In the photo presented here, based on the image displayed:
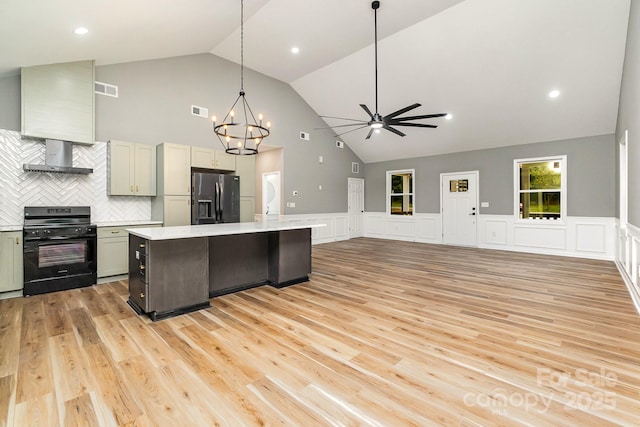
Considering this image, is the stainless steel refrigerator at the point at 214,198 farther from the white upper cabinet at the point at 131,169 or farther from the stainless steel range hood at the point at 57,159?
the stainless steel range hood at the point at 57,159

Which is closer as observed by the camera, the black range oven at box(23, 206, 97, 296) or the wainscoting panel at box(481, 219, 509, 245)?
the black range oven at box(23, 206, 97, 296)

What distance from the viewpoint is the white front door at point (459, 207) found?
26.2 ft

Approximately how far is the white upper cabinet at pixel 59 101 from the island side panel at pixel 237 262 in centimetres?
276

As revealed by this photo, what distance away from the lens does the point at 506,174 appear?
24.4 feet

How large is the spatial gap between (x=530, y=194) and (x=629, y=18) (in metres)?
3.93

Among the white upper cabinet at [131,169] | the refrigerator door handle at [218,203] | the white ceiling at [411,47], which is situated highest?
the white ceiling at [411,47]

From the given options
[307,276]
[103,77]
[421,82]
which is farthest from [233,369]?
[421,82]

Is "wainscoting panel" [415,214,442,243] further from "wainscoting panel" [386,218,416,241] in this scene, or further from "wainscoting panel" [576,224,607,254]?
"wainscoting panel" [576,224,607,254]

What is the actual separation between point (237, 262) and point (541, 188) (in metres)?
7.12

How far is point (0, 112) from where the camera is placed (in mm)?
A: 4102

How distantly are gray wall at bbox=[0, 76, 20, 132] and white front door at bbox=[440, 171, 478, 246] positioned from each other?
8879mm

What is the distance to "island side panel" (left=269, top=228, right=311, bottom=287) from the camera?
14.0 ft

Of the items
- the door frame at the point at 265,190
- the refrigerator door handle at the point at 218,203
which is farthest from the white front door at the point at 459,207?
the refrigerator door handle at the point at 218,203

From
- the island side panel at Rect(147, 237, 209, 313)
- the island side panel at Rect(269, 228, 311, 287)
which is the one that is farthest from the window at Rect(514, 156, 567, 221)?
the island side panel at Rect(147, 237, 209, 313)
